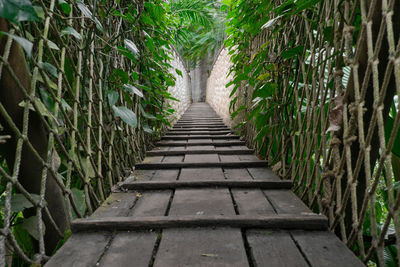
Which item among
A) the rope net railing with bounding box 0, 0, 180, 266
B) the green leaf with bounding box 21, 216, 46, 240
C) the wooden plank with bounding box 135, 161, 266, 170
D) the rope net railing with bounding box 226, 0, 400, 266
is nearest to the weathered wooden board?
the wooden plank with bounding box 135, 161, 266, 170

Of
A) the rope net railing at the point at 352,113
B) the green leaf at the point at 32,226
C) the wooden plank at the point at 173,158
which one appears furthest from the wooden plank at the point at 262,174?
the green leaf at the point at 32,226

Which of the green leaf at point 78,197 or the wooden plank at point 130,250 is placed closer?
the wooden plank at point 130,250

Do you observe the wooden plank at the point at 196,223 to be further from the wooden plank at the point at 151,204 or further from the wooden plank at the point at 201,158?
the wooden plank at the point at 201,158

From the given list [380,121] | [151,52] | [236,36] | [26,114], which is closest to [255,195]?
[380,121]

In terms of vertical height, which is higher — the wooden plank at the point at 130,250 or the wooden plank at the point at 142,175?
the wooden plank at the point at 142,175

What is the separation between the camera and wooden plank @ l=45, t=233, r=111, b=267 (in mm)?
788

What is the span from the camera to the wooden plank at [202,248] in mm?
773

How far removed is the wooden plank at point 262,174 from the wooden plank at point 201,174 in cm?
21

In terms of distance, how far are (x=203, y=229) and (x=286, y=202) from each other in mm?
460

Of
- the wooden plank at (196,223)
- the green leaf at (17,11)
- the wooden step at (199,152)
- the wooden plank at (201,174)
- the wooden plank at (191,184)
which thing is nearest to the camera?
the green leaf at (17,11)

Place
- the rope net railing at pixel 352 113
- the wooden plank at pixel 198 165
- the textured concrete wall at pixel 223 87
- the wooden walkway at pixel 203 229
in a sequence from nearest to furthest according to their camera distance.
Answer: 1. the rope net railing at pixel 352 113
2. the wooden walkway at pixel 203 229
3. the wooden plank at pixel 198 165
4. the textured concrete wall at pixel 223 87

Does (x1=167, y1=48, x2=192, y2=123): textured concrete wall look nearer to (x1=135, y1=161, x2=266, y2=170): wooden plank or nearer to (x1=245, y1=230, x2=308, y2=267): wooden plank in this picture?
(x1=135, y1=161, x2=266, y2=170): wooden plank

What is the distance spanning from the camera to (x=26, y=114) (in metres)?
0.77

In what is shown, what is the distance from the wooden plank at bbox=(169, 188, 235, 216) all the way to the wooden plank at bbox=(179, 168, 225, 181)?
0.51 feet
